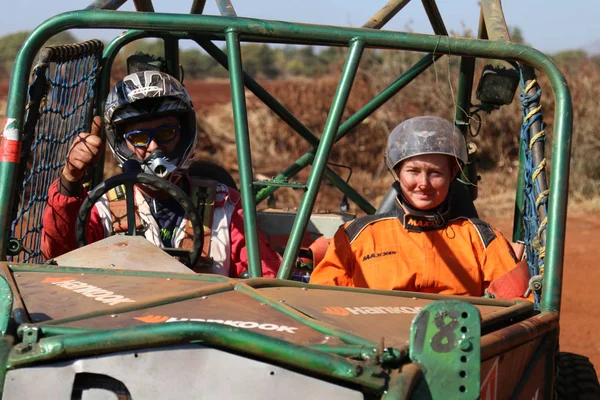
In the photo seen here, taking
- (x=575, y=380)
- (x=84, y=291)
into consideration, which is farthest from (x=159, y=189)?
(x=575, y=380)

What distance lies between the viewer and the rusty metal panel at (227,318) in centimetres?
249

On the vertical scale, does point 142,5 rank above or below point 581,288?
above

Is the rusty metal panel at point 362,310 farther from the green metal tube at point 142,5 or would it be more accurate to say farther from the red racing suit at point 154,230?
the green metal tube at point 142,5

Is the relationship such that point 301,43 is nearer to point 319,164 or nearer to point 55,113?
point 319,164

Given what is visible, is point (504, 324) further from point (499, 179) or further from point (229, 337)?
point (499, 179)

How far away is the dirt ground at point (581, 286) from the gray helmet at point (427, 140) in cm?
269

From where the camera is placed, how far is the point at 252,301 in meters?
2.83

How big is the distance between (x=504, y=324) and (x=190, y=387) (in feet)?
3.68

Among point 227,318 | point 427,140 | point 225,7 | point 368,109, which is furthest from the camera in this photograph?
point 368,109

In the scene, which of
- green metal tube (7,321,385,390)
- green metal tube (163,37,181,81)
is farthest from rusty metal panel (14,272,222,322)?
green metal tube (163,37,181,81)

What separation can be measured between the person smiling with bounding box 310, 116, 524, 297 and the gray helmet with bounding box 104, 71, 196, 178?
0.73 meters

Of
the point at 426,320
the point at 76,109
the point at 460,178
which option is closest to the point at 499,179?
the point at 460,178

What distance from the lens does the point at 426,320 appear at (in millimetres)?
2312

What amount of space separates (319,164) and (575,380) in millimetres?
1664
